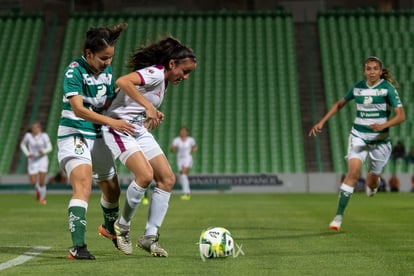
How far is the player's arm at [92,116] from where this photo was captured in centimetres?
768

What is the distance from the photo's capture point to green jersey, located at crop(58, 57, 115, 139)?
786 centimetres

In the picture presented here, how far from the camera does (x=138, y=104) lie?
823 cm

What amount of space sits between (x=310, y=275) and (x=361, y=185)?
22257 millimetres

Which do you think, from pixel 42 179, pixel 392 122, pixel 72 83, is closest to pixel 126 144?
pixel 72 83

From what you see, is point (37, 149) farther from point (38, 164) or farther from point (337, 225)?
point (337, 225)

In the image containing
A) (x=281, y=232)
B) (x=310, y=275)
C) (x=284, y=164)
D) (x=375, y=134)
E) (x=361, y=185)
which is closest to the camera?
(x=310, y=275)

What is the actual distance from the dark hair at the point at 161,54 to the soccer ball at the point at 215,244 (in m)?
1.75

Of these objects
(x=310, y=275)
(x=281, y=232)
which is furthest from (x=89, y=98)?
(x=281, y=232)

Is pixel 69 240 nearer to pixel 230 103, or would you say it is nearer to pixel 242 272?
pixel 242 272

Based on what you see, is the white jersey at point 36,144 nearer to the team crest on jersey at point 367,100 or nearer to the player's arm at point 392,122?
the team crest on jersey at point 367,100

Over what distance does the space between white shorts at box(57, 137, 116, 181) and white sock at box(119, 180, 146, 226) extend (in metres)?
0.32

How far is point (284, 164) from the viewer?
1216 inches

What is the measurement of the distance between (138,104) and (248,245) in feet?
7.21

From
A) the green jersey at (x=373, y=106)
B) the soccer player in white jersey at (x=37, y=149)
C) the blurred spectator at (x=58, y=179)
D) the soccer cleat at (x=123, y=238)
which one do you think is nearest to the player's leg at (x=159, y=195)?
the soccer cleat at (x=123, y=238)
